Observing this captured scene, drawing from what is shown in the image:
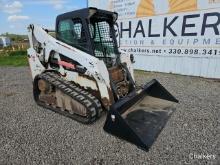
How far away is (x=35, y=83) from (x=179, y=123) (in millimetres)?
3817

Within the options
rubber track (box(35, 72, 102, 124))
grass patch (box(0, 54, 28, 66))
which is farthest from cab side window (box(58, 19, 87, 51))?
grass patch (box(0, 54, 28, 66))

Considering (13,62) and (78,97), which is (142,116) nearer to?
(78,97)

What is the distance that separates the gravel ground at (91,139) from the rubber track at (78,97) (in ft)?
0.46

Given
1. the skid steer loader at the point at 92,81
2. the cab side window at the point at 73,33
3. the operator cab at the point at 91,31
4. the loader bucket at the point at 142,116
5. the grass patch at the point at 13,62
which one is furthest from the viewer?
the grass patch at the point at 13,62

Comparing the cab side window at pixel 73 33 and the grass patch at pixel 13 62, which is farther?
the grass patch at pixel 13 62

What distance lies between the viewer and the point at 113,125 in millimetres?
3645

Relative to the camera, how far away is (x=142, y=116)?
166 inches

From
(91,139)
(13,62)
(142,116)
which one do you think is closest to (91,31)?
(142,116)

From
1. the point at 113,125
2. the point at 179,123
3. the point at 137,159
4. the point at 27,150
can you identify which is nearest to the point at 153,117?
the point at 179,123

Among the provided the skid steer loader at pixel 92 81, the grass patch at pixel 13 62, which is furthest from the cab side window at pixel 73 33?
the grass patch at pixel 13 62

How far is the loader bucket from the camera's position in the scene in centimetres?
345

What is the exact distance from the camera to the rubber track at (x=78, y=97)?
405 centimetres

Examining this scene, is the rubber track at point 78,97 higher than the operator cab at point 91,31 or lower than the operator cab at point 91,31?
lower

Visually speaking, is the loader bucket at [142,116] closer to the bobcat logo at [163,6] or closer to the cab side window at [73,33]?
the cab side window at [73,33]
